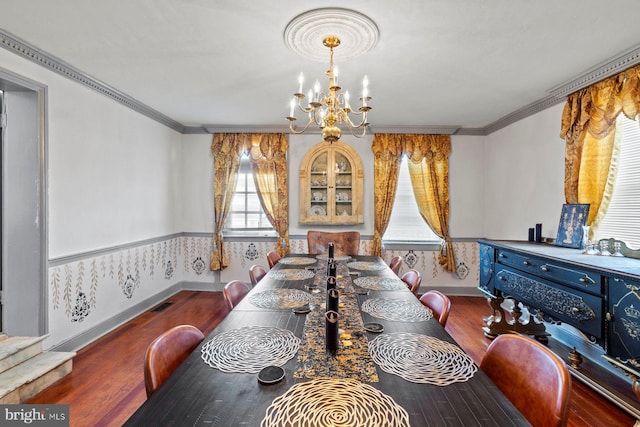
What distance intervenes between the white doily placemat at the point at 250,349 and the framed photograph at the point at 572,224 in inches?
113

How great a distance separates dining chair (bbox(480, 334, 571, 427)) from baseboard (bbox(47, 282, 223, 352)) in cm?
340

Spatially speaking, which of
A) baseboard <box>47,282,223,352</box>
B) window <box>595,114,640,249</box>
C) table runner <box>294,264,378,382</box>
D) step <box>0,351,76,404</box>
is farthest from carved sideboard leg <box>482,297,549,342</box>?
step <box>0,351,76,404</box>

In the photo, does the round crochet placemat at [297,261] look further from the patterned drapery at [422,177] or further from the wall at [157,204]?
the patterned drapery at [422,177]

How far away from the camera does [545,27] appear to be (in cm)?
204

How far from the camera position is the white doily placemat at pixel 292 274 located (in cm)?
243

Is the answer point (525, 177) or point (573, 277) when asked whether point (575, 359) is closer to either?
point (573, 277)

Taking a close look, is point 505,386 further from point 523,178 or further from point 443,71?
point 523,178

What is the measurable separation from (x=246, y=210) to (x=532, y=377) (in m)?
4.24

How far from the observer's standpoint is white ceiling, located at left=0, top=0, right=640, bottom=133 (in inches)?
73.2

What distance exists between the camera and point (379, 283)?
2.25m

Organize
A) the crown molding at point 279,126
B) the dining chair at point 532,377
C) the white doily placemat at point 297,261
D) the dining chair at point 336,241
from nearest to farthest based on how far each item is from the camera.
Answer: the dining chair at point 532,377 → the crown molding at point 279,126 → the white doily placemat at point 297,261 → the dining chair at point 336,241

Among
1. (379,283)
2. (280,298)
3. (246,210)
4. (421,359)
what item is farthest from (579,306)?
(246,210)

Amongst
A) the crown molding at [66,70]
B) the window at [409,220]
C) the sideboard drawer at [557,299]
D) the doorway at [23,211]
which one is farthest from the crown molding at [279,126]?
the sideboard drawer at [557,299]

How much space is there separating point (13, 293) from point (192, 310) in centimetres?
177
